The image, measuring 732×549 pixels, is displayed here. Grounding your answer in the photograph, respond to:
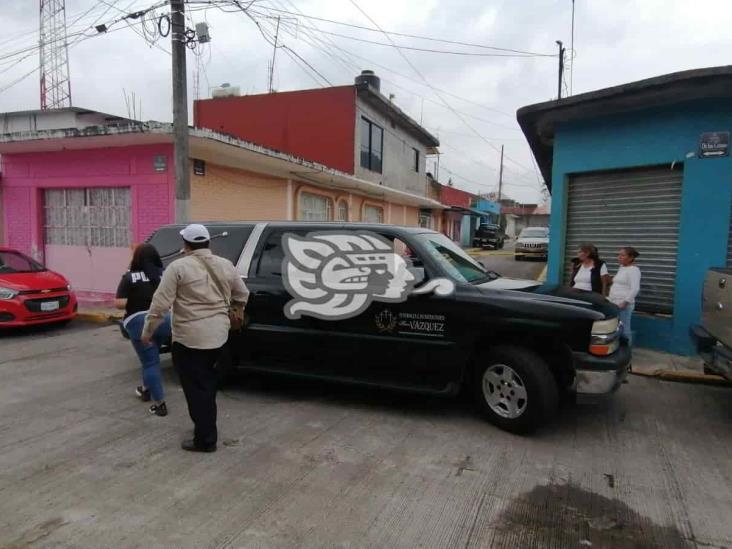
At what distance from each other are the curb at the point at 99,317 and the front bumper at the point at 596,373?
813 centimetres

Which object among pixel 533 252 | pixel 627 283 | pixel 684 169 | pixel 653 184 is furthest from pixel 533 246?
pixel 627 283

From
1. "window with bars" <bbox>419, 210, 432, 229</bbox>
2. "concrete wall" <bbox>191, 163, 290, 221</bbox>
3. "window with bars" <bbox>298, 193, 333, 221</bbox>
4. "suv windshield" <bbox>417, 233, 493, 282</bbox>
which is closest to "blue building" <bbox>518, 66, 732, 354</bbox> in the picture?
"suv windshield" <bbox>417, 233, 493, 282</bbox>

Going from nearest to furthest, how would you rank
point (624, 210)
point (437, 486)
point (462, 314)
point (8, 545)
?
point (8, 545)
point (437, 486)
point (462, 314)
point (624, 210)

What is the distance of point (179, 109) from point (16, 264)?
12.8ft

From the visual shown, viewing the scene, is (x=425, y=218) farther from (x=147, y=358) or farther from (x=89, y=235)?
(x=147, y=358)

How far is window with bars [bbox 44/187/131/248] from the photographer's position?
1077cm

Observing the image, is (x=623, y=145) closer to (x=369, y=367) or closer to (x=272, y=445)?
(x=369, y=367)

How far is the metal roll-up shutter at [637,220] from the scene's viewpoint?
6.98 metres

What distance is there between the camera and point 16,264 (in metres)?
8.80

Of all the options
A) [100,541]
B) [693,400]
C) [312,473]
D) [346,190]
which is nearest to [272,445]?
[312,473]

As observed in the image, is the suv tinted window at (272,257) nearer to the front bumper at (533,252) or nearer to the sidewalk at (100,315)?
the sidewalk at (100,315)

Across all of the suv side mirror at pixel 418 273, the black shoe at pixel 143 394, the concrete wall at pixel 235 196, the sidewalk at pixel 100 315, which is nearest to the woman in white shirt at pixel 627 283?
the suv side mirror at pixel 418 273

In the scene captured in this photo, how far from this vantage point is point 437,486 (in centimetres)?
332

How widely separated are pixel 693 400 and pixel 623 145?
3731 mm
